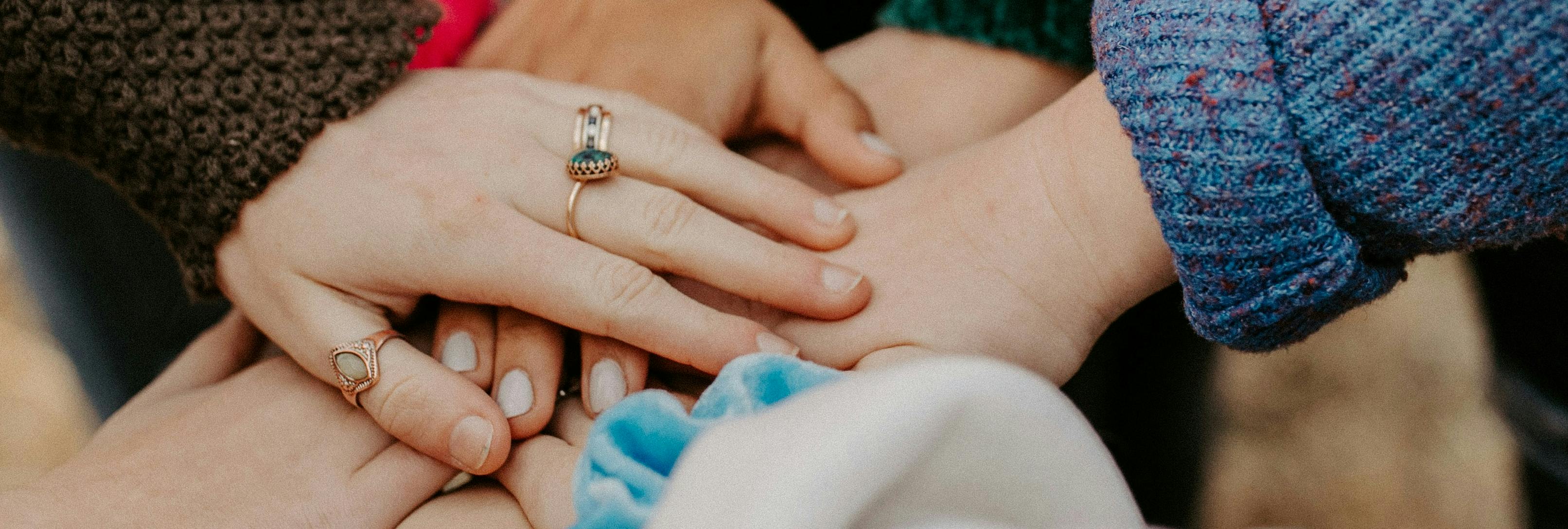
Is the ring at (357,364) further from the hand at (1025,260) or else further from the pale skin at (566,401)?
the hand at (1025,260)

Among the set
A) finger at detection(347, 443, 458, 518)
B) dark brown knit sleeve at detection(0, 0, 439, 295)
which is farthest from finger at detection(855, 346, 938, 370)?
dark brown knit sleeve at detection(0, 0, 439, 295)

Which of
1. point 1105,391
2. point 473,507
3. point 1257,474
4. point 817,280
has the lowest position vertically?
point 1257,474

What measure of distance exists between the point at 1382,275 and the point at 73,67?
33.2 inches

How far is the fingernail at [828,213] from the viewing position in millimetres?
705

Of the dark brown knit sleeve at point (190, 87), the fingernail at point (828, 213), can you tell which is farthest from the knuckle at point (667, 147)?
the dark brown knit sleeve at point (190, 87)

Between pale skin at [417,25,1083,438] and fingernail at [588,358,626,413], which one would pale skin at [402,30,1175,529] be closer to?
fingernail at [588,358,626,413]

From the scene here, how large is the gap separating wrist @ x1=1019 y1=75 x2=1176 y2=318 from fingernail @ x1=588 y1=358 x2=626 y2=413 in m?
0.32

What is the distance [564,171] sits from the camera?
2.27 feet

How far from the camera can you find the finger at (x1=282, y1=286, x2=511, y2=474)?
0.61m

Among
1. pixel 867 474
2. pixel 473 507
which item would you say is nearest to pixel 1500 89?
pixel 867 474

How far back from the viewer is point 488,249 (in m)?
0.65

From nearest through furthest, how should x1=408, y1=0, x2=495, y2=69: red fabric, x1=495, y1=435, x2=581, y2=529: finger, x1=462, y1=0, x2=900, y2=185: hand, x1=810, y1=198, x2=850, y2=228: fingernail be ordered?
x1=495, y1=435, x2=581, y2=529: finger < x1=810, y1=198, x2=850, y2=228: fingernail < x1=462, y1=0, x2=900, y2=185: hand < x1=408, y1=0, x2=495, y2=69: red fabric

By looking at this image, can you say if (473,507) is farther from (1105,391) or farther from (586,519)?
(1105,391)

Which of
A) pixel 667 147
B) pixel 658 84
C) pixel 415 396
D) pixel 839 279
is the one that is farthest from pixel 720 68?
pixel 415 396
